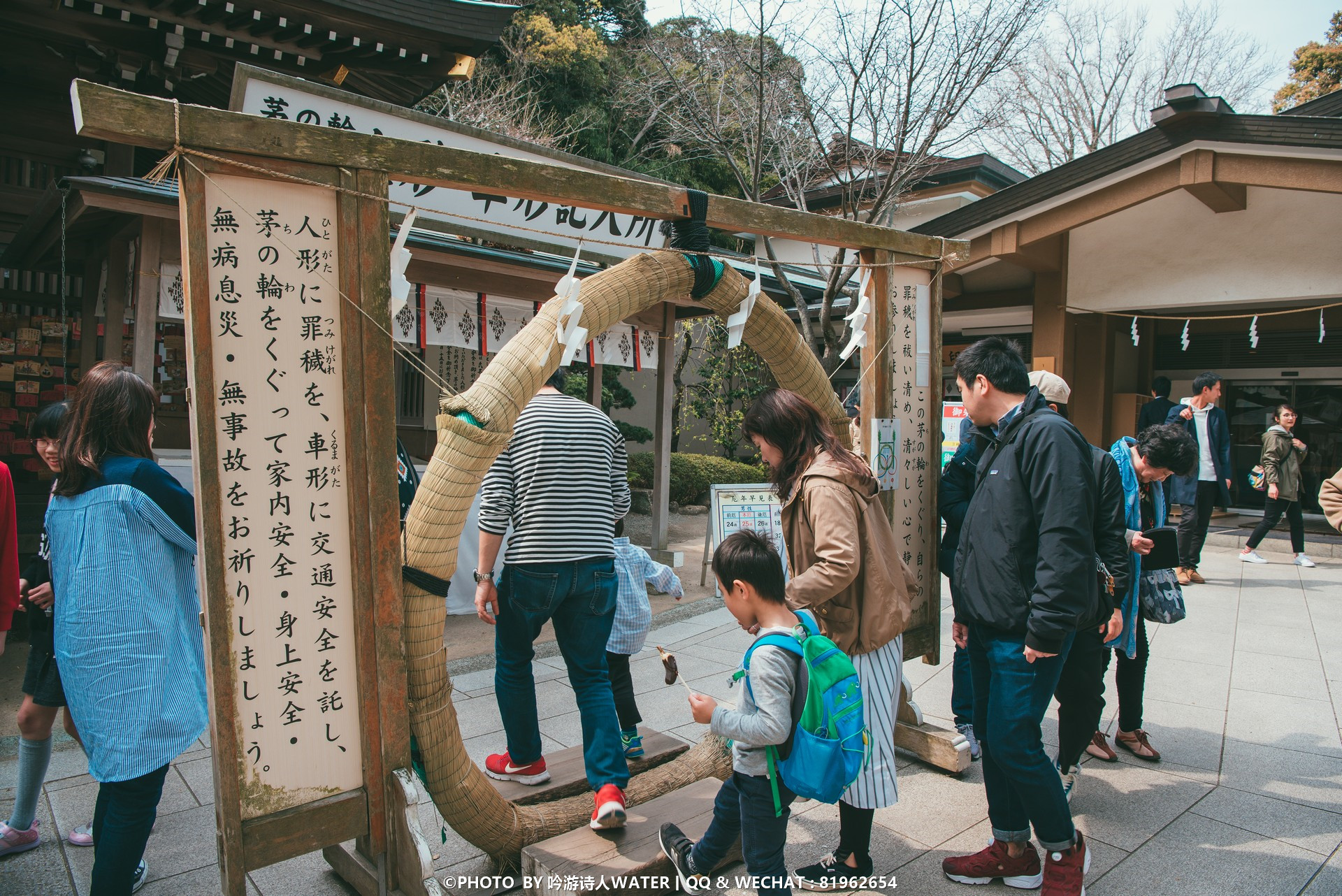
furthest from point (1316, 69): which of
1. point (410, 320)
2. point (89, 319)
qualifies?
point (89, 319)

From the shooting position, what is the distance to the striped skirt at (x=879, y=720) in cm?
295

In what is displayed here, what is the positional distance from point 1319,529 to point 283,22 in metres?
14.1

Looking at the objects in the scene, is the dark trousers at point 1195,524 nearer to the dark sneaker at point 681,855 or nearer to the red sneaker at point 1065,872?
the red sneaker at point 1065,872

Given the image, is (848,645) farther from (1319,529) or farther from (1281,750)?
(1319,529)

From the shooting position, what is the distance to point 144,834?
2625 millimetres

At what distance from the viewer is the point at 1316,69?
1947 cm

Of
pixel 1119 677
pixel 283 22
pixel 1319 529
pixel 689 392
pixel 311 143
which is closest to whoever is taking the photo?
pixel 311 143

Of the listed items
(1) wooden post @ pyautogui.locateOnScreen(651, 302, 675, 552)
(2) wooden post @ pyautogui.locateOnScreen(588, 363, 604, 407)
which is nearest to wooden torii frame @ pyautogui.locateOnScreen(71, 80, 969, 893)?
(2) wooden post @ pyautogui.locateOnScreen(588, 363, 604, 407)

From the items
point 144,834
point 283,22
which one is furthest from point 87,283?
point 144,834

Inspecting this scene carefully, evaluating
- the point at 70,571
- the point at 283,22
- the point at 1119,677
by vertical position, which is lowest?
the point at 1119,677

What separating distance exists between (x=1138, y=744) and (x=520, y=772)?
10.9 feet

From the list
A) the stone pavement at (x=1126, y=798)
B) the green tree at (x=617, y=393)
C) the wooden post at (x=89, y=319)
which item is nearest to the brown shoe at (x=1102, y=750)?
the stone pavement at (x=1126, y=798)

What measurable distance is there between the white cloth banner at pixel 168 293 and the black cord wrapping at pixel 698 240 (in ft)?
15.1

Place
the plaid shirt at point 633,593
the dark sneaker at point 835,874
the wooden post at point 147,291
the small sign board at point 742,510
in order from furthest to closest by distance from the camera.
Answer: the small sign board at point 742,510 → the wooden post at point 147,291 → the plaid shirt at point 633,593 → the dark sneaker at point 835,874
